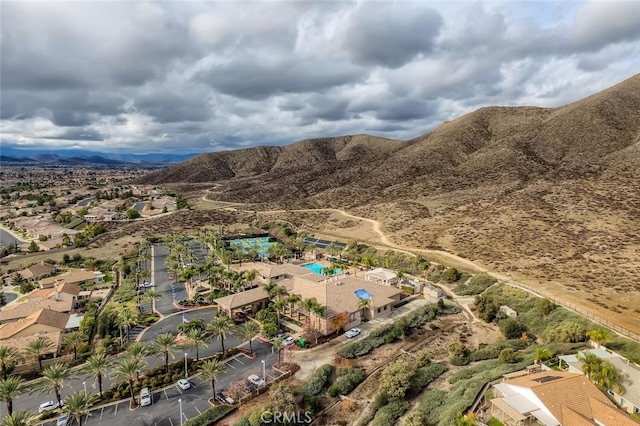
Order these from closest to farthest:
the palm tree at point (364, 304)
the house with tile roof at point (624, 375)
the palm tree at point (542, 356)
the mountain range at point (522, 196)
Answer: the house with tile roof at point (624, 375), the palm tree at point (542, 356), the palm tree at point (364, 304), the mountain range at point (522, 196)

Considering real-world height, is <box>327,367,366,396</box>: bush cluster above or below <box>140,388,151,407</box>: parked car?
above

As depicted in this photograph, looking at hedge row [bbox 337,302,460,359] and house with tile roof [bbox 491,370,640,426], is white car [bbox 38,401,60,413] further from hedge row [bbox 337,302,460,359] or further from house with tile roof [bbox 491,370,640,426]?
house with tile roof [bbox 491,370,640,426]

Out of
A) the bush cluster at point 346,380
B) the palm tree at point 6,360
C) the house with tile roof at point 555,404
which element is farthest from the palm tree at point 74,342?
the house with tile roof at point 555,404

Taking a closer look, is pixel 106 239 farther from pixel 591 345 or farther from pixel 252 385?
pixel 591 345

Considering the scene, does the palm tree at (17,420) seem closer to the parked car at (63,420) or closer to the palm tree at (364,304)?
the parked car at (63,420)

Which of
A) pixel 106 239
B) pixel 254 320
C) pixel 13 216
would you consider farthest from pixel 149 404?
pixel 13 216

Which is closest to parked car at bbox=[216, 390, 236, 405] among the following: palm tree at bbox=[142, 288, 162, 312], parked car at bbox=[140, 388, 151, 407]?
parked car at bbox=[140, 388, 151, 407]
